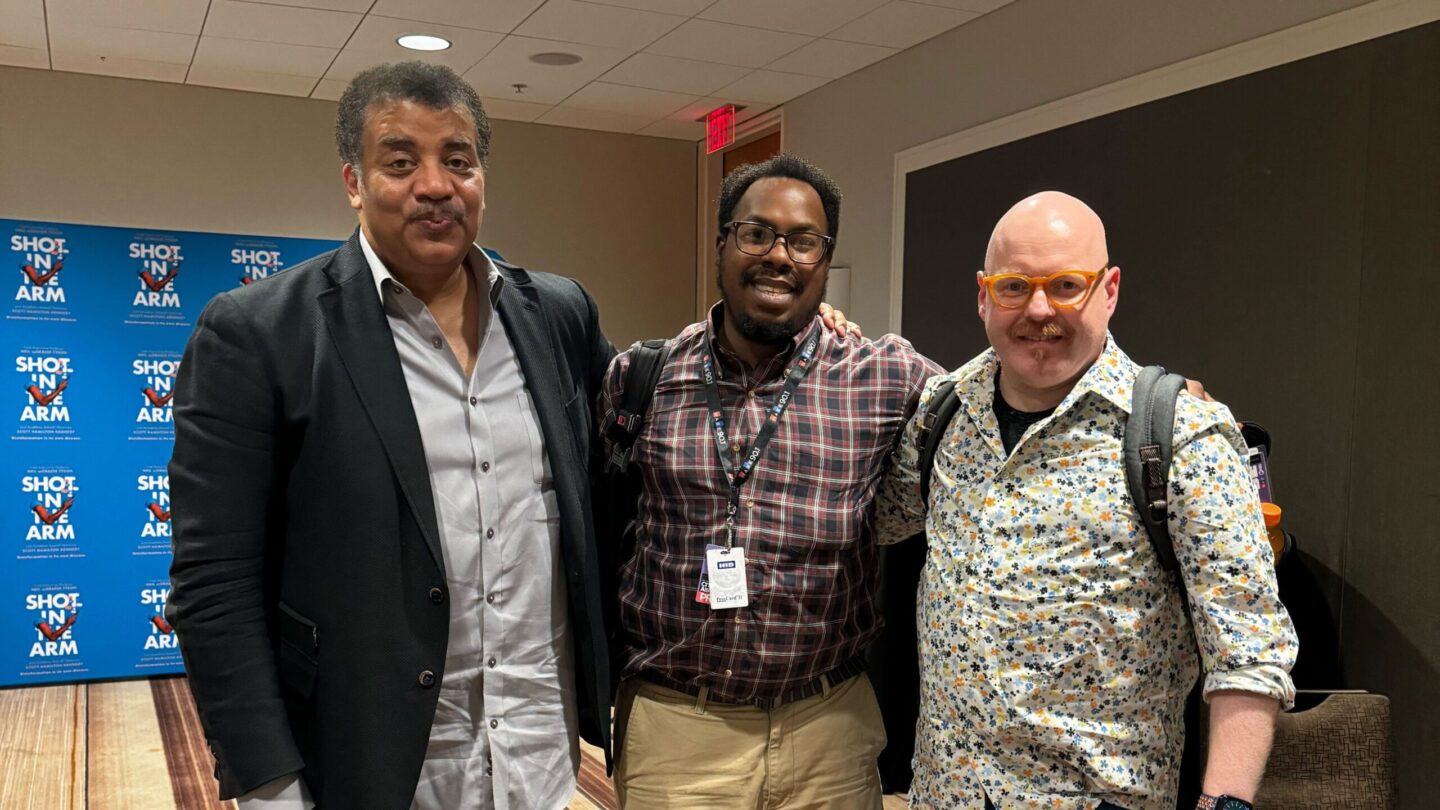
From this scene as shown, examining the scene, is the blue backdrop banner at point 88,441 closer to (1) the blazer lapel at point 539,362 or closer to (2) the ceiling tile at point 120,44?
(2) the ceiling tile at point 120,44

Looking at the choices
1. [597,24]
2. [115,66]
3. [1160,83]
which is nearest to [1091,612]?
[1160,83]

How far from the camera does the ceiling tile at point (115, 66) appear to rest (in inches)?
213

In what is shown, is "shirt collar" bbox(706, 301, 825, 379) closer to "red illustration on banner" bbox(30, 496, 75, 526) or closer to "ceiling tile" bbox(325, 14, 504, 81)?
"ceiling tile" bbox(325, 14, 504, 81)

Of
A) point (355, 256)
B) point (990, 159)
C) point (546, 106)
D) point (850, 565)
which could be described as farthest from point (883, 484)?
point (546, 106)

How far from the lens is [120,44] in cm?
516

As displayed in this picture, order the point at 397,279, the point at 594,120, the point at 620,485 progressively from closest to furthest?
the point at 397,279, the point at 620,485, the point at 594,120

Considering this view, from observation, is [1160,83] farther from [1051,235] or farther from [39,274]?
[39,274]

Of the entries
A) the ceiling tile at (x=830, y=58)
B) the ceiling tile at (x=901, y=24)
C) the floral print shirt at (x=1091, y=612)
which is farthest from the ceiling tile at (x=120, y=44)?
the floral print shirt at (x=1091, y=612)

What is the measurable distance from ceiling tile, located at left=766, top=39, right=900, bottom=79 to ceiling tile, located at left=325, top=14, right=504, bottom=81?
138 centimetres

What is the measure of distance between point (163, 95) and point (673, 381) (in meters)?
5.15

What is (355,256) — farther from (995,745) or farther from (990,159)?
(990,159)

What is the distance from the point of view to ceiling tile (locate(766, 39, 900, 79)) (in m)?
5.02

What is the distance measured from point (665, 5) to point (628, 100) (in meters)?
1.80

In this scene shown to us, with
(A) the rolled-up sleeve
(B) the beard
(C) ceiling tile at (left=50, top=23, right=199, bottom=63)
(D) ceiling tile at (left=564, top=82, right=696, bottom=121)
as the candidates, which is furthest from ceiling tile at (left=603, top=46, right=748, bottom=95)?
(A) the rolled-up sleeve
